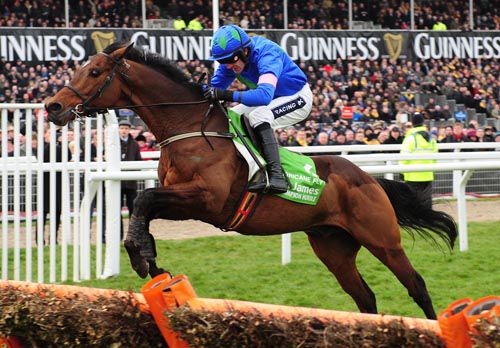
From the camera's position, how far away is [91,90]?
538 centimetres

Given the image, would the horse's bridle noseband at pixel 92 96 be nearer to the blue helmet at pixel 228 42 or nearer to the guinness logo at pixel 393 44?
the blue helmet at pixel 228 42

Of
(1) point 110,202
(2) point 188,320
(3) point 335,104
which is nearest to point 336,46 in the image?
(3) point 335,104

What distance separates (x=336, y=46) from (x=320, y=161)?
60.6ft

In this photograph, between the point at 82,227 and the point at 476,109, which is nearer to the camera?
the point at 82,227

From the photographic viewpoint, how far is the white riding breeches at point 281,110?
5.64m

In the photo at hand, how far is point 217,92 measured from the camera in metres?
5.52

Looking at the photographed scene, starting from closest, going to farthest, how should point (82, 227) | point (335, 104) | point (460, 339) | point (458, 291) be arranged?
point (460, 339), point (458, 291), point (82, 227), point (335, 104)

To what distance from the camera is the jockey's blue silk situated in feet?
17.9

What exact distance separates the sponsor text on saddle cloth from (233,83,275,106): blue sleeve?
7.0 inches

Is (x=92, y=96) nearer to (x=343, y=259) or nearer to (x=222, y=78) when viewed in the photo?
(x=222, y=78)

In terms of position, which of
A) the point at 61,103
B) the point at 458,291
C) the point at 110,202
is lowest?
the point at 458,291

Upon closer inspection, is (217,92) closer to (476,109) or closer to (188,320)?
(188,320)

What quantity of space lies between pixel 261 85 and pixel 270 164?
0.48 meters

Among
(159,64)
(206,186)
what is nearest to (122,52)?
(159,64)
